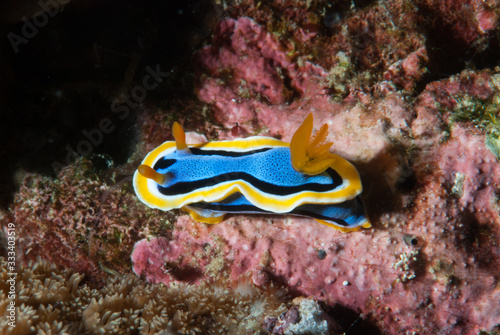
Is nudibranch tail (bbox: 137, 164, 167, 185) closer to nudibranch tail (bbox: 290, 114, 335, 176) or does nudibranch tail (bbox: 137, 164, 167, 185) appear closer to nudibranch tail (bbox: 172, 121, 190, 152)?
nudibranch tail (bbox: 172, 121, 190, 152)

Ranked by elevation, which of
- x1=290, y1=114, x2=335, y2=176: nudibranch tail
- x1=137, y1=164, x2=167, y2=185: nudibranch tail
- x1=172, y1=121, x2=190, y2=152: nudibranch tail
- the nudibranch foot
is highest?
x1=172, y1=121, x2=190, y2=152: nudibranch tail

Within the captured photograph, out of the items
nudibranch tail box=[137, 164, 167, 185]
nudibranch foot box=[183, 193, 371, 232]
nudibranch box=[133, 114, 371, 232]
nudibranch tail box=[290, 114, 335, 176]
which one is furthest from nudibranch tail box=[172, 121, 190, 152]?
nudibranch tail box=[290, 114, 335, 176]

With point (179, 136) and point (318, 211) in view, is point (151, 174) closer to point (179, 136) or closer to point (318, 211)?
point (179, 136)

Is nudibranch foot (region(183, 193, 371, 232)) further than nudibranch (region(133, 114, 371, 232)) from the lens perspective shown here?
Yes

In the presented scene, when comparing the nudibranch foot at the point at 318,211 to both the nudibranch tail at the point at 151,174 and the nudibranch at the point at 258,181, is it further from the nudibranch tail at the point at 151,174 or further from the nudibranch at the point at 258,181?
the nudibranch tail at the point at 151,174

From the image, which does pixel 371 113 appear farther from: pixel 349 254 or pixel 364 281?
pixel 364 281

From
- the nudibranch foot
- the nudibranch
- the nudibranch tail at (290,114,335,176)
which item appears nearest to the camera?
the nudibranch tail at (290,114,335,176)

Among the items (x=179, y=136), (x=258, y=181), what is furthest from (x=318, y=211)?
(x=179, y=136)
